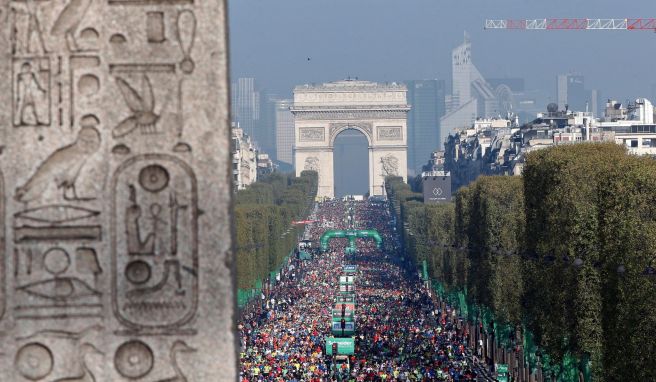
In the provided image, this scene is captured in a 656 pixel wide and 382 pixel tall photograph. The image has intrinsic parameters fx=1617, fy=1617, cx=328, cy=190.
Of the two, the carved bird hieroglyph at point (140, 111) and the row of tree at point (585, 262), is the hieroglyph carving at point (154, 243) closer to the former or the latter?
the carved bird hieroglyph at point (140, 111)

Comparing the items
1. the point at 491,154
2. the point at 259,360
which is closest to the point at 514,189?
the point at 259,360

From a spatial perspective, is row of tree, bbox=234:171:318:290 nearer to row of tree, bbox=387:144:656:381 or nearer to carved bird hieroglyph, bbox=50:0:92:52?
row of tree, bbox=387:144:656:381

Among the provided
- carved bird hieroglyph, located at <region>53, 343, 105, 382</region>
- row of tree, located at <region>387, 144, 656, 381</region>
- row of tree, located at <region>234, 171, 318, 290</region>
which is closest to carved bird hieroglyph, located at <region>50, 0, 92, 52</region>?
carved bird hieroglyph, located at <region>53, 343, 105, 382</region>

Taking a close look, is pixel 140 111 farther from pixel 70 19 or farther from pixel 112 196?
pixel 70 19

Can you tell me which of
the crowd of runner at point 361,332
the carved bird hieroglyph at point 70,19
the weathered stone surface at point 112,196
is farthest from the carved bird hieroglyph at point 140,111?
the crowd of runner at point 361,332

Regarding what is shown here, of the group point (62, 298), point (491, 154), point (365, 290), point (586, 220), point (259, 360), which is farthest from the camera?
point (491, 154)

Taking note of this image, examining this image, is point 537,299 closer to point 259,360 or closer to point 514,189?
point 259,360

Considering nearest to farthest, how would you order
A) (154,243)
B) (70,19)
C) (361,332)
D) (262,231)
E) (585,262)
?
(154,243)
(70,19)
(585,262)
(361,332)
(262,231)

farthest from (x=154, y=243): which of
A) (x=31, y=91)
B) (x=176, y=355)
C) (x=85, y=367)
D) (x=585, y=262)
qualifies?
(x=585, y=262)
